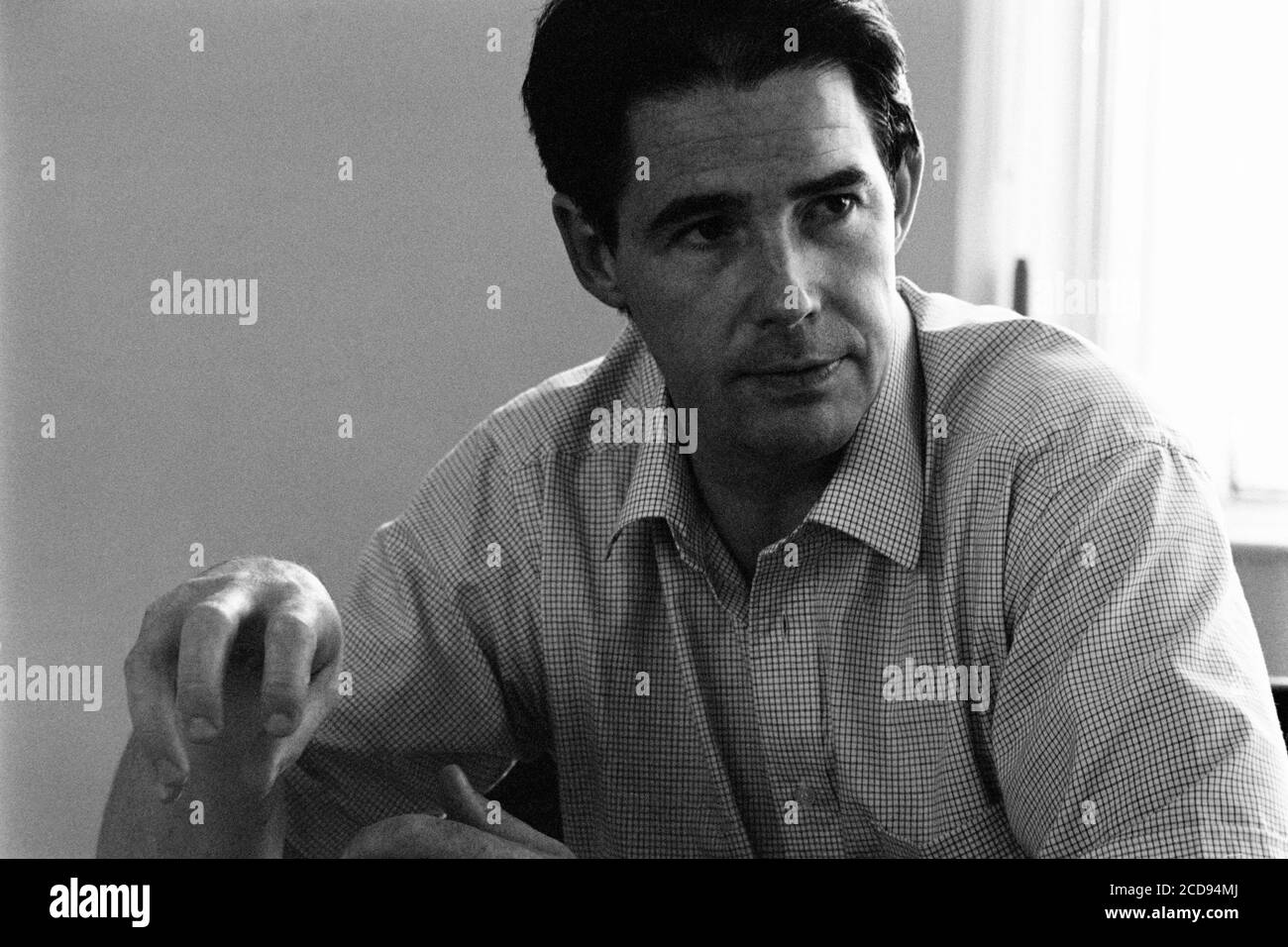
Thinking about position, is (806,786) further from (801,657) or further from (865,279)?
(865,279)

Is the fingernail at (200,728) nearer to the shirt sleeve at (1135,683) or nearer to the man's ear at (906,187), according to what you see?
the shirt sleeve at (1135,683)

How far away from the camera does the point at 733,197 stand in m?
0.75

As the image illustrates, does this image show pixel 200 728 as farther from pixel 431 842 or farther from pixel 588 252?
pixel 588 252

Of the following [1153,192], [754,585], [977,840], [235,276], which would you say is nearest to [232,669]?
[754,585]

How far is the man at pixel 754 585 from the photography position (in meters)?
0.65

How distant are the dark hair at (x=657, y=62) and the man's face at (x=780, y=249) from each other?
0.05 ft

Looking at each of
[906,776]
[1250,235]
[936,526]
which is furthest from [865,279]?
[1250,235]

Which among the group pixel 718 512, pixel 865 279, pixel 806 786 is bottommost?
pixel 806 786

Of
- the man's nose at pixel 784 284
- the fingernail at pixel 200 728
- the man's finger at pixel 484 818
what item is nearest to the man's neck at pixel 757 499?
the man's nose at pixel 784 284

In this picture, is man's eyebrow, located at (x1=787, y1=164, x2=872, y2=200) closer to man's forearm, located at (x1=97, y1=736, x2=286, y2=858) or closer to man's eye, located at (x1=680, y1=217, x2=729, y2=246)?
man's eye, located at (x1=680, y1=217, x2=729, y2=246)

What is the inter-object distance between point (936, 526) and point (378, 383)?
631 millimetres

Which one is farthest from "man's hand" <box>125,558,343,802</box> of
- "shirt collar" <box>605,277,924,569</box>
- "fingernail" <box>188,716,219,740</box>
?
"shirt collar" <box>605,277,924,569</box>

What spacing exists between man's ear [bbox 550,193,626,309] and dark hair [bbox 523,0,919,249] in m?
0.01

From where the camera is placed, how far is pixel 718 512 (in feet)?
2.78
